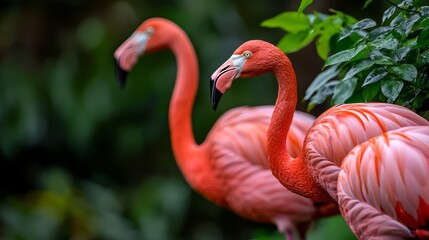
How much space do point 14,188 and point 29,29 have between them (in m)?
1.36

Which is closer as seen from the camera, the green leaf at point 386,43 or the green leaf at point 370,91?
the green leaf at point 386,43

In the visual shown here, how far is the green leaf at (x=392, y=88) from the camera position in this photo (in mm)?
2348

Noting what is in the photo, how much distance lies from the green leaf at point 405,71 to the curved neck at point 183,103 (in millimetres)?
1623

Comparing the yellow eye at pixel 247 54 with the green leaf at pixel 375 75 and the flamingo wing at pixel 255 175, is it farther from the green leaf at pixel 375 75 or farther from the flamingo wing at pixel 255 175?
the flamingo wing at pixel 255 175

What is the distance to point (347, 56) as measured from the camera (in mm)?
2355

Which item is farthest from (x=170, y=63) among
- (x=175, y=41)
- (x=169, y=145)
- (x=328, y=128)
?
(x=328, y=128)

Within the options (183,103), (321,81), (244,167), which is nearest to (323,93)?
(321,81)

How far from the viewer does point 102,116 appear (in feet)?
22.5

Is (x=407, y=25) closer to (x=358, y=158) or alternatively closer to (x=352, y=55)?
(x=352, y=55)

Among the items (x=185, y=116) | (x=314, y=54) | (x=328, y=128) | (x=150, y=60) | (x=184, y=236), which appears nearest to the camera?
(x=328, y=128)

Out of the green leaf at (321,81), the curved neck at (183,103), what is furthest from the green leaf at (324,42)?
the curved neck at (183,103)

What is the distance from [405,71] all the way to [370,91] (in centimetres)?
20

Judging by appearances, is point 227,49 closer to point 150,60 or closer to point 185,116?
point 150,60

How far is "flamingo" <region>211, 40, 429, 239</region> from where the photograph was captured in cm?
213
